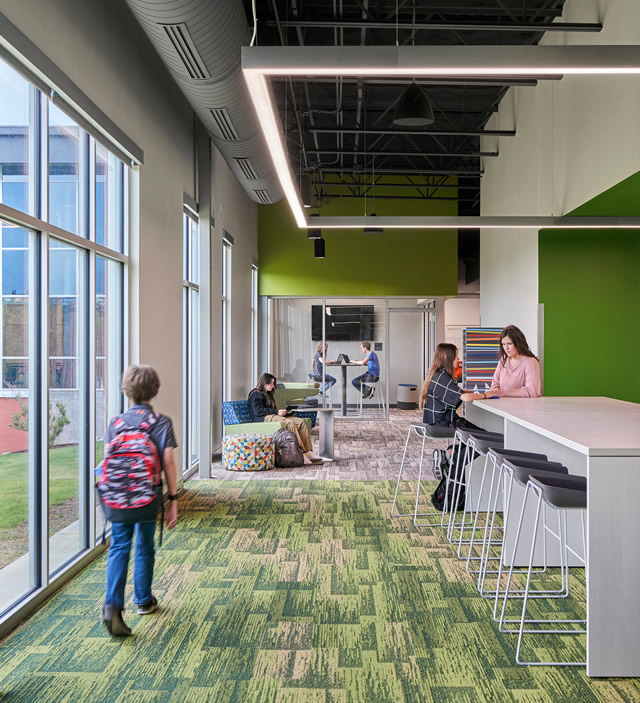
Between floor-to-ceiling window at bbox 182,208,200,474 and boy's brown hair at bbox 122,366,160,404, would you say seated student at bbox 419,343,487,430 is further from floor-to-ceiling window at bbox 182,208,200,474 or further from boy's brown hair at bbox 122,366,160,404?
floor-to-ceiling window at bbox 182,208,200,474

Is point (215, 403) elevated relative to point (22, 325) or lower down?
lower down

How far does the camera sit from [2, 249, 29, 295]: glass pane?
3564 millimetres

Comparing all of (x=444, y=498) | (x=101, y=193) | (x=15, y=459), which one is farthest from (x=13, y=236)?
(x=444, y=498)

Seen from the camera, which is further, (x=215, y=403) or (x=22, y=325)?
(x=215, y=403)

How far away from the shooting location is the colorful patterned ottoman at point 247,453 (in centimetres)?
820

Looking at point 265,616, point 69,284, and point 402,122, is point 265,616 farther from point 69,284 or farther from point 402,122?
point 402,122

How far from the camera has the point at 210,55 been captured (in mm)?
4602

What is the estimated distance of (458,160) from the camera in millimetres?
13172

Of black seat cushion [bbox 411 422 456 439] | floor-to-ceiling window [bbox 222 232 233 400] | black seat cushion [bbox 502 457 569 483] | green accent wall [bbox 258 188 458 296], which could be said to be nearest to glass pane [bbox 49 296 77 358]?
black seat cushion [bbox 502 457 569 483]

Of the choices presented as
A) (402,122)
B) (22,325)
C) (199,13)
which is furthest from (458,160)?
(22,325)

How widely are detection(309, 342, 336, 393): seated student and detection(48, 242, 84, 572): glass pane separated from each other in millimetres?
9352

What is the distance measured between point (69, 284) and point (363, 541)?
9.29 ft

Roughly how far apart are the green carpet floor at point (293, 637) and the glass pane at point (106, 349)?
952 millimetres

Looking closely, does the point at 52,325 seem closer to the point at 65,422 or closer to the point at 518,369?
the point at 65,422
